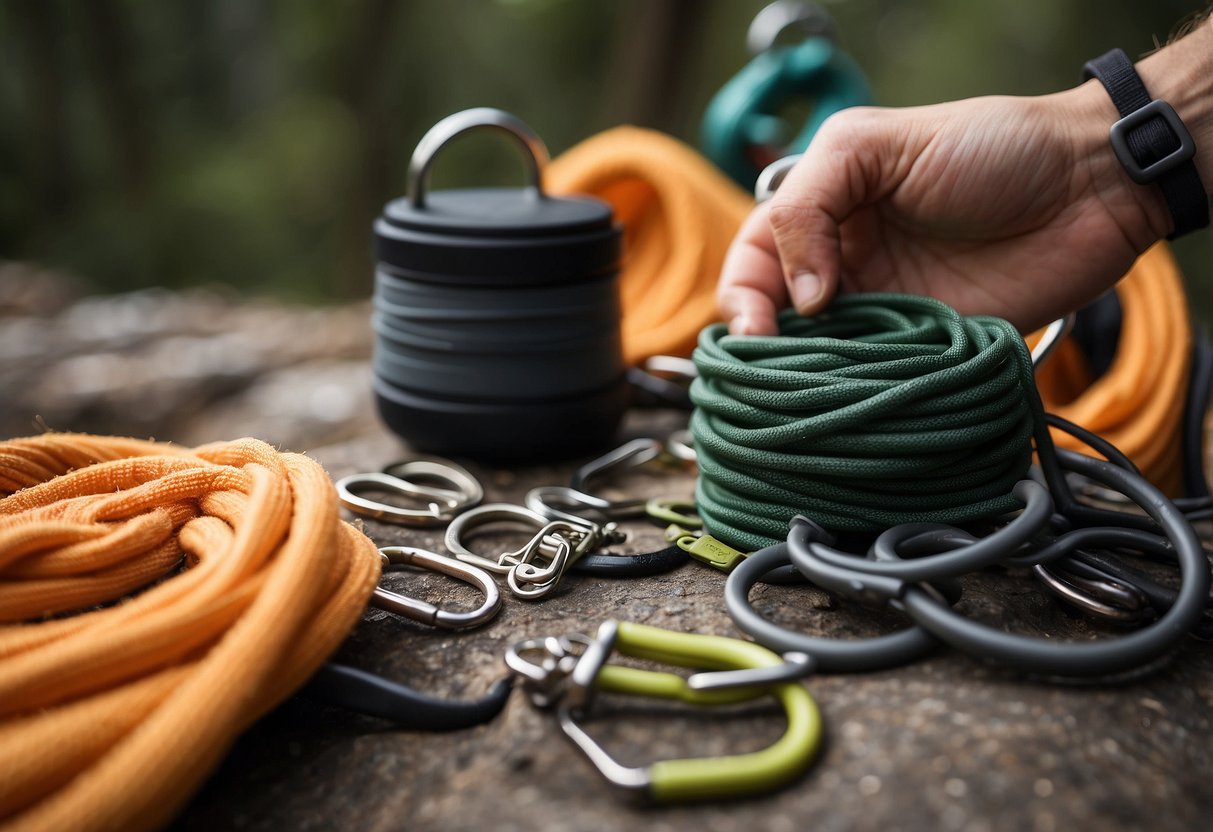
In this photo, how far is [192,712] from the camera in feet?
2.78

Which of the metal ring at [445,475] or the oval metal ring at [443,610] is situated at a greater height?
the oval metal ring at [443,610]

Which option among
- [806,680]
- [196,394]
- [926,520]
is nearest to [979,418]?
[926,520]

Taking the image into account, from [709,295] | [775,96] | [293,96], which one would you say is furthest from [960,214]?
[293,96]

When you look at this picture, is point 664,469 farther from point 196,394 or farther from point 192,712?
point 196,394

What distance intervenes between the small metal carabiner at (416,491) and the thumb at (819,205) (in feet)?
2.07

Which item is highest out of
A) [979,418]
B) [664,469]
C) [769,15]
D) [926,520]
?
[769,15]

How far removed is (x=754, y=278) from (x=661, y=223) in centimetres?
100

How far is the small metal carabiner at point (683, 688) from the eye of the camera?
2.72ft

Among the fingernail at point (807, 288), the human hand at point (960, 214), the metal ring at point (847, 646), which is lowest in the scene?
the metal ring at point (847, 646)

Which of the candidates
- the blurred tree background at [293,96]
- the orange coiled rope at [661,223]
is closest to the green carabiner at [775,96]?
the orange coiled rope at [661,223]

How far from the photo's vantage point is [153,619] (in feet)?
2.96

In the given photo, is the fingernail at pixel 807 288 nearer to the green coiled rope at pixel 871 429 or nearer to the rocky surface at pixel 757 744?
the green coiled rope at pixel 871 429

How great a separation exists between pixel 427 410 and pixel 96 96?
900 cm

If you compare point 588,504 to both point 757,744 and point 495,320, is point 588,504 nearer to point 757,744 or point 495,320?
point 495,320
